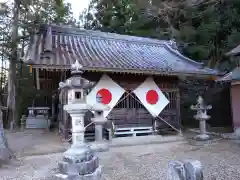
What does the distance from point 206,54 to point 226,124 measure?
4.97 meters

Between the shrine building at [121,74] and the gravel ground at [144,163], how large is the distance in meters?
1.82

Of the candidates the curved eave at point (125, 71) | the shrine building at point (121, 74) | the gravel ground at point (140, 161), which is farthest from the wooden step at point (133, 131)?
the curved eave at point (125, 71)

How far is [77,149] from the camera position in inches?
191

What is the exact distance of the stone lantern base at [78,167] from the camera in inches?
181

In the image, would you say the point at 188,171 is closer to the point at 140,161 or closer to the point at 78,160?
the point at 78,160

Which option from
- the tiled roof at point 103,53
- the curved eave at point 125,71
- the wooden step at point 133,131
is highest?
the tiled roof at point 103,53

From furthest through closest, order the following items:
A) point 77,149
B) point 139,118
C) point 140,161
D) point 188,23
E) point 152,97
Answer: point 188,23
point 152,97
point 139,118
point 140,161
point 77,149

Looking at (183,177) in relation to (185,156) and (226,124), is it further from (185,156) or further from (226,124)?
(226,124)

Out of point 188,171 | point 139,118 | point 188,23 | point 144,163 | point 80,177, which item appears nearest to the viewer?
point 188,171

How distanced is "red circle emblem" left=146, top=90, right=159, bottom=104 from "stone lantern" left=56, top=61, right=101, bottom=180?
4.54 meters

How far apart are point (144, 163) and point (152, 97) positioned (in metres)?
4.24

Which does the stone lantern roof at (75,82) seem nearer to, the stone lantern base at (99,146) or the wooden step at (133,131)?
the stone lantern base at (99,146)

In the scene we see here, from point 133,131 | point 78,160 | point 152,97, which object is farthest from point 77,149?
point 152,97

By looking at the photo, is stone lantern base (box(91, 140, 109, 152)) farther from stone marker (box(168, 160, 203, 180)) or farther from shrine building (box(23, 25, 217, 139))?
stone marker (box(168, 160, 203, 180))
